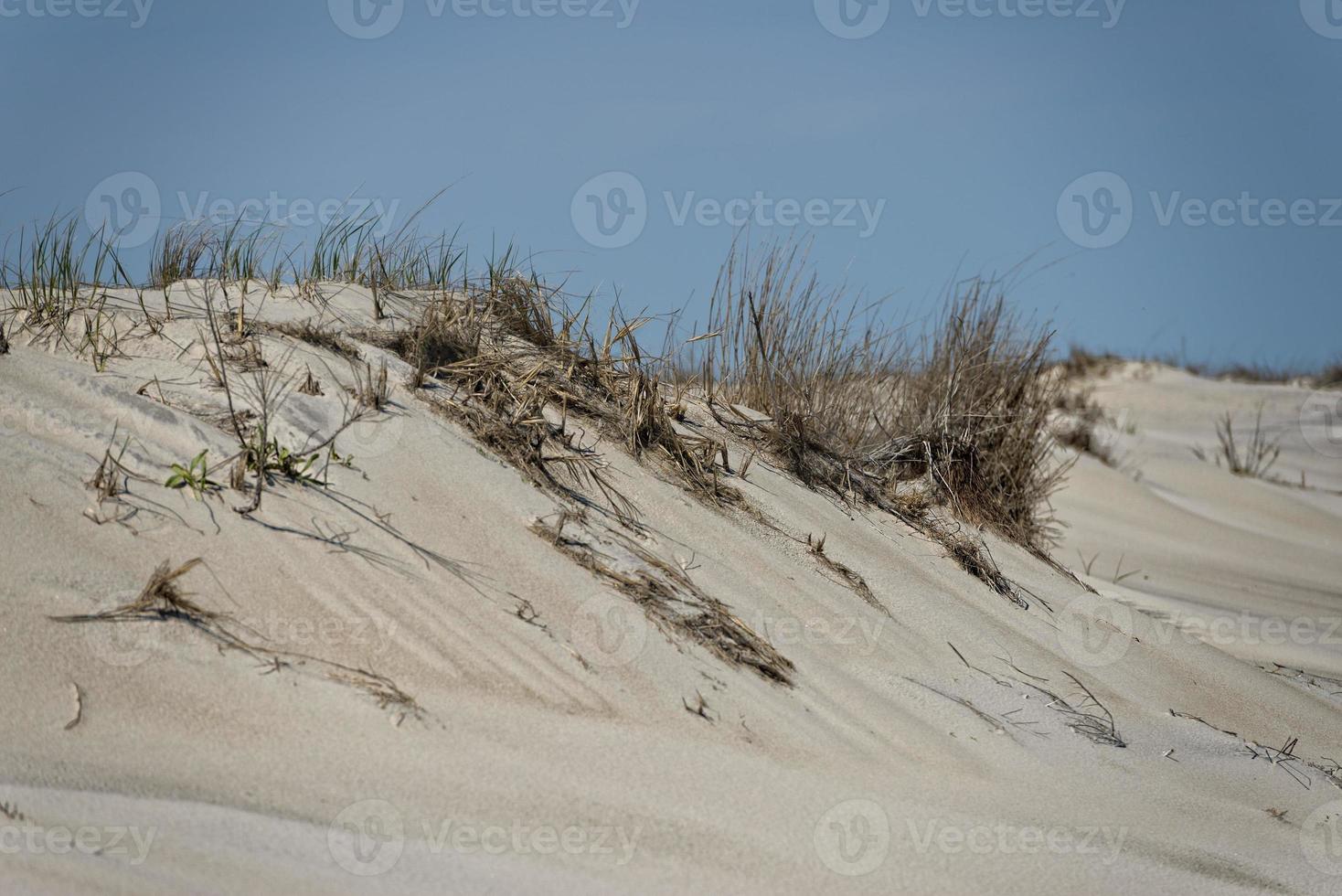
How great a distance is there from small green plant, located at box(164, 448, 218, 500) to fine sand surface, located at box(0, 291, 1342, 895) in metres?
0.05

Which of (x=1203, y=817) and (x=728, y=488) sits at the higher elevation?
(x=728, y=488)

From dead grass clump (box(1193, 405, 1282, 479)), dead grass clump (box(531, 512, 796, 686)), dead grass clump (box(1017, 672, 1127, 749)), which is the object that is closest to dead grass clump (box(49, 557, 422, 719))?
dead grass clump (box(531, 512, 796, 686))

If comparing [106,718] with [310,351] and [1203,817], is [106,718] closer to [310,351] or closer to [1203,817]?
[310,351]

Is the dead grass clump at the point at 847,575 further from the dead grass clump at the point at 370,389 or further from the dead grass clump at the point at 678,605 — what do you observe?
the dead grass clump at the point at 370,389

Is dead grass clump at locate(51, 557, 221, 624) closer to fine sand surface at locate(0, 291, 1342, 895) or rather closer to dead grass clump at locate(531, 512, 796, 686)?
fine sand surface at locate(0, 291, 1342, 895)

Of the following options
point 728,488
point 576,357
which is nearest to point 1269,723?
point 728,488

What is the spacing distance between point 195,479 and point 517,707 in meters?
1.05

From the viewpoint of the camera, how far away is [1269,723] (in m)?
4.06

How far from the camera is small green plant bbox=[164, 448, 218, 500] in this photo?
2.86 meters

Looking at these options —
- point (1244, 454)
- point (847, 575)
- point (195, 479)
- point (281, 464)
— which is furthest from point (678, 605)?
point (1244, 454)

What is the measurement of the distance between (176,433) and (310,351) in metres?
0.68

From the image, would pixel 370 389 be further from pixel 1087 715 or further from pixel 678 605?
pixel 1087 715

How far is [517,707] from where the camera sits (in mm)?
2646

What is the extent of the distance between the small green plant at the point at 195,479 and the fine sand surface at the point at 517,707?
0.05 metres
